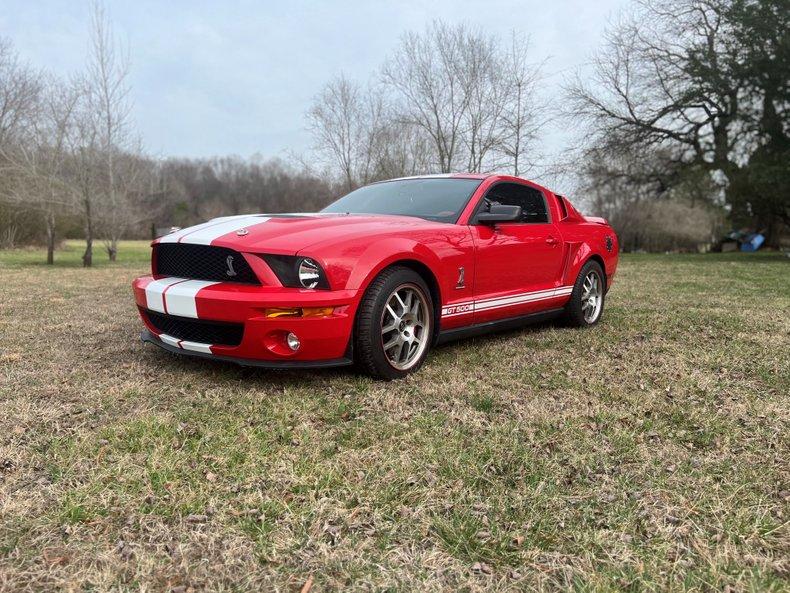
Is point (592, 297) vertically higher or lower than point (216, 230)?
lower

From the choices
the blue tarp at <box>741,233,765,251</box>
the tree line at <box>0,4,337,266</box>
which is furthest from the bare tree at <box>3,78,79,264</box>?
the blue tarp at <box>741,233,765,251</box>

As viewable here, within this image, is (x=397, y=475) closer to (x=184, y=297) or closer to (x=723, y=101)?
(x=184, y=297)

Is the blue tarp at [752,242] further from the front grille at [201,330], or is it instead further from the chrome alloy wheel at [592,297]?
the front grille at [201,330]

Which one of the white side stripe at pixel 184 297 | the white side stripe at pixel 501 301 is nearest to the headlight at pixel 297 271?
the white side stripe at pixel 184 297

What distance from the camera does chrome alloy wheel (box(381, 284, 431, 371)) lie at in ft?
11.3

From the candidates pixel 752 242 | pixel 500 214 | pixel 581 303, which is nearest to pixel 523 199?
pixel 500 214

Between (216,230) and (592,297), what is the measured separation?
3.78 metres

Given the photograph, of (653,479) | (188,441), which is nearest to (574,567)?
(653,479)

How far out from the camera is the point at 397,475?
2.20m

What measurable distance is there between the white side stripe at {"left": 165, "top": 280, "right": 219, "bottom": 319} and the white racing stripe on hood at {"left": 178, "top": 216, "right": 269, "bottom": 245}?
0.25 meters

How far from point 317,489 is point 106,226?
718 inches

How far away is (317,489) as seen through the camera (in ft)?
6.86

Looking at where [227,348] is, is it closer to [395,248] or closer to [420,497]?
[395,248]

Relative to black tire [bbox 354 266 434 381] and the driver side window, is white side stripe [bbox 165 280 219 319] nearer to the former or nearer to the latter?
black tire [bbox 354 266 434 381]
